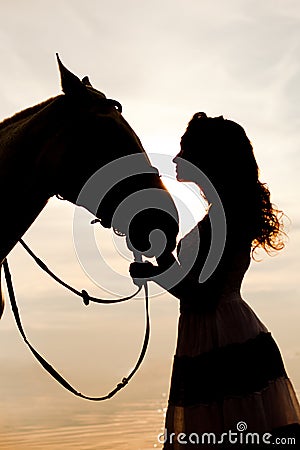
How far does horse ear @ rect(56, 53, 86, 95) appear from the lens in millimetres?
3556

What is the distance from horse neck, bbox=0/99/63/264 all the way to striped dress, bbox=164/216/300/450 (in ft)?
2.72

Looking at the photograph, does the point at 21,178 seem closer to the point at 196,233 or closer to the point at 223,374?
the point at 196,233

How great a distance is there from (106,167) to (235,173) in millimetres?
707

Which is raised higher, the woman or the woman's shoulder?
the woman's shoulder

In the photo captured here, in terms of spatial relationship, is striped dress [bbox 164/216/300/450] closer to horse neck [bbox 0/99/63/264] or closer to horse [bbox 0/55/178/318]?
horse [bbox 0/55/178/318]

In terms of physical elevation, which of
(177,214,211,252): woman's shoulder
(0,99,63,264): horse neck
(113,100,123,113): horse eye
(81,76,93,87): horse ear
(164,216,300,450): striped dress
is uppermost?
(81,76,93,87): horse ear

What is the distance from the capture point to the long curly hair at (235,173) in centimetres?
375

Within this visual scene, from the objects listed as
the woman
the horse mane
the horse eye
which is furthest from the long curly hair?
the horse mane

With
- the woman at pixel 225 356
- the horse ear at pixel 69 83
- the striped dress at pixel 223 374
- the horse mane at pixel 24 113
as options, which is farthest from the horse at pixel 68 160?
the striped dress at pixel 223 374

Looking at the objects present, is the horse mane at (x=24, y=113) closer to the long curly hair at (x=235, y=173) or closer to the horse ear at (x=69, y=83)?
the horse ear at (x=69, y=83)

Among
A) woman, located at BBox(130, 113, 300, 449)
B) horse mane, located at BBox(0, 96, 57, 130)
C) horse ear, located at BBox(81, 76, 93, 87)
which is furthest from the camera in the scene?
horse ear, located at BBox(81, 76, 93, 87)

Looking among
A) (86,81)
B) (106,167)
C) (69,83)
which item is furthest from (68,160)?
(86,81)

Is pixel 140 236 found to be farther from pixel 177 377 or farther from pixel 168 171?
pixel 177 377

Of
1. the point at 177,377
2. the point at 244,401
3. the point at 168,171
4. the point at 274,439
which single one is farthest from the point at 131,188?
the point at 274,439
